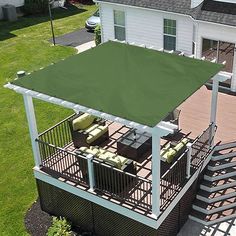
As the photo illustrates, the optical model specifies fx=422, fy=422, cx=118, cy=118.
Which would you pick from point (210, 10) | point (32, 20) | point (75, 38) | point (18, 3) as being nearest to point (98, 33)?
point (75, 38)

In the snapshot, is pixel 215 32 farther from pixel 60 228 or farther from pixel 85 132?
pixel 60 228

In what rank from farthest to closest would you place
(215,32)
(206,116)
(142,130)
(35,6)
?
1. (35,6)
2. (215,32)
3. (206,116)
4. (142,130)

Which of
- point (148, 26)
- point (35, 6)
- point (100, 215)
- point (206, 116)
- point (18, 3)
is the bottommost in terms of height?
point (35, 6)

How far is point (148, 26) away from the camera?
885 inches

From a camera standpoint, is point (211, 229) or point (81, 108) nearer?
point (81, 108)

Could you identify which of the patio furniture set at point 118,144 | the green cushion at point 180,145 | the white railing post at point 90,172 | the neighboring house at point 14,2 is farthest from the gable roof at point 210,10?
the neighboring house at point 14,2

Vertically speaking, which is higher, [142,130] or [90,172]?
[142,130]

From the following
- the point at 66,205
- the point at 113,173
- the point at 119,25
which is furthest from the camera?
the point at 119,25

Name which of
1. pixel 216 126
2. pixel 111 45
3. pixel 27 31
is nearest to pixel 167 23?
pixel 111 45

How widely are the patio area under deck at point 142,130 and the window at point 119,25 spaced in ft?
29.6

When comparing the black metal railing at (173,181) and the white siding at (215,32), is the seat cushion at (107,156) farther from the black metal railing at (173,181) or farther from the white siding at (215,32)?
the white siding at (215,32)

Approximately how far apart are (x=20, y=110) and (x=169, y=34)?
28.5 ft

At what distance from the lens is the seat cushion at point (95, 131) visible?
49.1 feet

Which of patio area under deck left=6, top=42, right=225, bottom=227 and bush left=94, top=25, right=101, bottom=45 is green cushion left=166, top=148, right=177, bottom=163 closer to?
patio area under deck left=6, top=42, right=225, bottom=227
